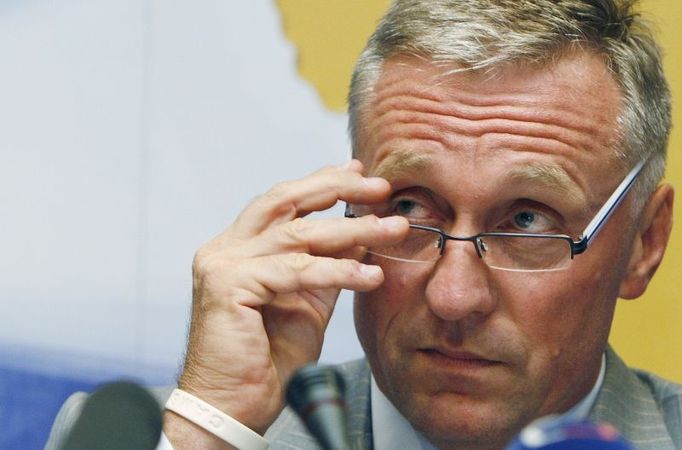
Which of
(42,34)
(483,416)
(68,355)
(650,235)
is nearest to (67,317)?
(68,355)

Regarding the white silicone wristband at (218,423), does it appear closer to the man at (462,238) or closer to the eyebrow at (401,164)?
the man at (462,238)

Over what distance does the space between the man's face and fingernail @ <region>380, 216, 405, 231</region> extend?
9cm

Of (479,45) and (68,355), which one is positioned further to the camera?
(68,355)

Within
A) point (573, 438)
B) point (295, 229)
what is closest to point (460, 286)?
point (295, 229)

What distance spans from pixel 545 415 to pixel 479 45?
0.71 m

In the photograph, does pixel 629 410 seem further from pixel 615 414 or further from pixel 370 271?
pixel 370 271

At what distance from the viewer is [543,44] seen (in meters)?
1.99

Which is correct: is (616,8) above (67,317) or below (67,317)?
above

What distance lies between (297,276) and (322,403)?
78 centimetres

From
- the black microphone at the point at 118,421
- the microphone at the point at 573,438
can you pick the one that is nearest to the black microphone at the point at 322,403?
the black microphone at the point at 118,421

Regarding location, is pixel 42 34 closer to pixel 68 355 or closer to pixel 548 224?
pixel 68 355

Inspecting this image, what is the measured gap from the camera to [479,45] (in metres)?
1.98

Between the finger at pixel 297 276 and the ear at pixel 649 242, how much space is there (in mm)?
606

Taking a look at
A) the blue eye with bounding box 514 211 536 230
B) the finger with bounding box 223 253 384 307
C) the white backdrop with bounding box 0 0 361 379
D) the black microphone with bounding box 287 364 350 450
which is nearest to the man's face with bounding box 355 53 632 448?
the blue eye with bounding box 514 211 536 230
